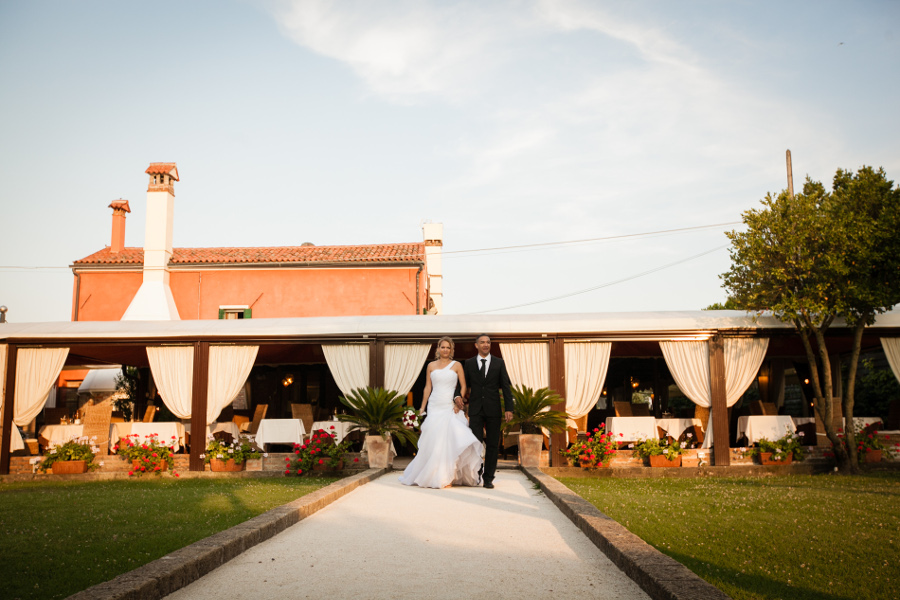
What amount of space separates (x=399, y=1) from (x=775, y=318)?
836 centimetres

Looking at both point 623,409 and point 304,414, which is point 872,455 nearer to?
point 623,409

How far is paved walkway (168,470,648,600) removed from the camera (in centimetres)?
352

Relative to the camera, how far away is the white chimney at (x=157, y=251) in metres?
20.0

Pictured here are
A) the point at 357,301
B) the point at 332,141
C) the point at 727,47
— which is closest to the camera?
the point at 727,47

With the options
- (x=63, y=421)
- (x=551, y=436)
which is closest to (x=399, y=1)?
(x=551, y=436)

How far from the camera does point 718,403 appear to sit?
11680 mm

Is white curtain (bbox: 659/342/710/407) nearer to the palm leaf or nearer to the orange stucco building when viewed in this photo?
the palm leaf

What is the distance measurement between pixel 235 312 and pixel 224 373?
9.78 m

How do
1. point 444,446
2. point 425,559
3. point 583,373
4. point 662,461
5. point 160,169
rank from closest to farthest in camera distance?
1. point 425,559
2. point 444,446
3. point 662,461
4. point 583,373
5. point 160,169

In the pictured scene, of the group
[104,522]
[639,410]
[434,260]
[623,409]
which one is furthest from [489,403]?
[434,260]

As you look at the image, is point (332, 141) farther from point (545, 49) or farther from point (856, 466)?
point (856, 466)

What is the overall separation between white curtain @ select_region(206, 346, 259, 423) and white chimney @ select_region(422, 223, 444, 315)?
1433 cm

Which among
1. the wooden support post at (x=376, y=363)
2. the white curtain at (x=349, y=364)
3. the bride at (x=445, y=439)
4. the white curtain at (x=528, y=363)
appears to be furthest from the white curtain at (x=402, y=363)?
the bride at (x=445, y=439)

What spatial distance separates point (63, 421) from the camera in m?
13.3
